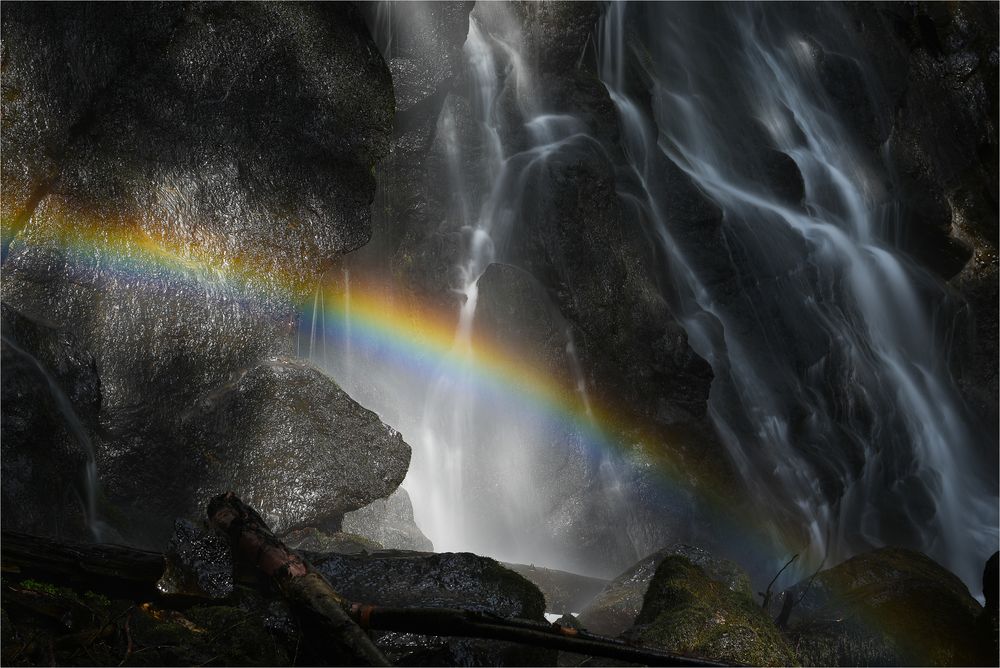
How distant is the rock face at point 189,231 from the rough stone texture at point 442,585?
2.65 meters

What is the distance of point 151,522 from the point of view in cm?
672

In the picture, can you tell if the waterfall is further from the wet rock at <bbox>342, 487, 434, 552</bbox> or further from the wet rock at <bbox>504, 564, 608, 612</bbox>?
the wet rock at <bbox>504, 564, 608, 612</bbox>

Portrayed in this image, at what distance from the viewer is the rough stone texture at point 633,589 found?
660 cm

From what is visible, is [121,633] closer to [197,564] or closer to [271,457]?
[197,564]

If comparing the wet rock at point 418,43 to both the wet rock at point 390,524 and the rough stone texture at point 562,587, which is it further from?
the rough stone texture at point 562,587

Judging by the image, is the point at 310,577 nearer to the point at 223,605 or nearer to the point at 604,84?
the point at 223,605

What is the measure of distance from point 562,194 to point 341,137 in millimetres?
2963

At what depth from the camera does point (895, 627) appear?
612 cm

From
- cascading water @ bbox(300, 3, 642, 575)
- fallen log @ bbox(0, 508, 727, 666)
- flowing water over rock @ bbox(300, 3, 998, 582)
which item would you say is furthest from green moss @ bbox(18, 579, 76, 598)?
cascading water @ bbox(300, 3, 642, 575)

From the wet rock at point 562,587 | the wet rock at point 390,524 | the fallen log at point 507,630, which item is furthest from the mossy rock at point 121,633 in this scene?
the wet rock at point 562,587

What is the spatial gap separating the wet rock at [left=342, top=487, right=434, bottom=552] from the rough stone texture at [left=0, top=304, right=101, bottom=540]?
266cm

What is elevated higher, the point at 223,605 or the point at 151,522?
the point at 223,605

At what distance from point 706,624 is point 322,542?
3537 mm

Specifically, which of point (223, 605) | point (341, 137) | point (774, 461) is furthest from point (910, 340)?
point (223, 605)
